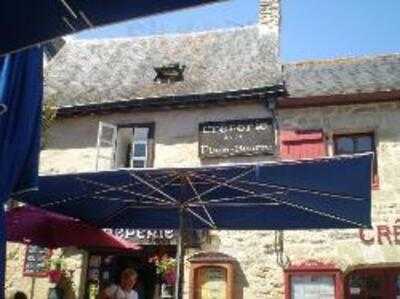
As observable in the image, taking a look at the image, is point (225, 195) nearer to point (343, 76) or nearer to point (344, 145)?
point (344, 145)

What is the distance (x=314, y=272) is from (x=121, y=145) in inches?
224

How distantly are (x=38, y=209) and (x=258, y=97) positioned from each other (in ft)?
24.2

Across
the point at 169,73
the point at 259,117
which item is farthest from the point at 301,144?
the point at 169,73

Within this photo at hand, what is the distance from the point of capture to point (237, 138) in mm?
13023

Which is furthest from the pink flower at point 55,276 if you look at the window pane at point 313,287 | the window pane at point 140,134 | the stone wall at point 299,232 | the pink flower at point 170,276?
the window pane at point 313,287

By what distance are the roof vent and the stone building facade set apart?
0.78 feet

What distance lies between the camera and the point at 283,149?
12.8 metres

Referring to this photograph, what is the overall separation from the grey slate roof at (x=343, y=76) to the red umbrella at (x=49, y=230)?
719 cm

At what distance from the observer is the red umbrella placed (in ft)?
22.1

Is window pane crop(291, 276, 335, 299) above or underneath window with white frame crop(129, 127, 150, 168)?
underneath

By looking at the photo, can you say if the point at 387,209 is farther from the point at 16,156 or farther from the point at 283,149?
the point at 16,156

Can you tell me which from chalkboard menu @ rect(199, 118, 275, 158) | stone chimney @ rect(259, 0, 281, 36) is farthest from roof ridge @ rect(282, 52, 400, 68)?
chalkboard menu @ rect(199, 118, 275, 158)

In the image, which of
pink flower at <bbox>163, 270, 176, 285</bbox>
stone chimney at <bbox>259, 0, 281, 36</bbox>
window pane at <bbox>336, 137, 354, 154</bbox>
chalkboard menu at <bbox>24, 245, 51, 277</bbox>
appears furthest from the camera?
stone chimney at <bbox>259, 0, 281, 36</bbox>

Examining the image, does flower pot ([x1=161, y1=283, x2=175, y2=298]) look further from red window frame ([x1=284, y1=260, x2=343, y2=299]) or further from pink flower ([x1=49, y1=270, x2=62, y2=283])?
red window frame ([x1=284, y1=260, x2=343, y2=299])
